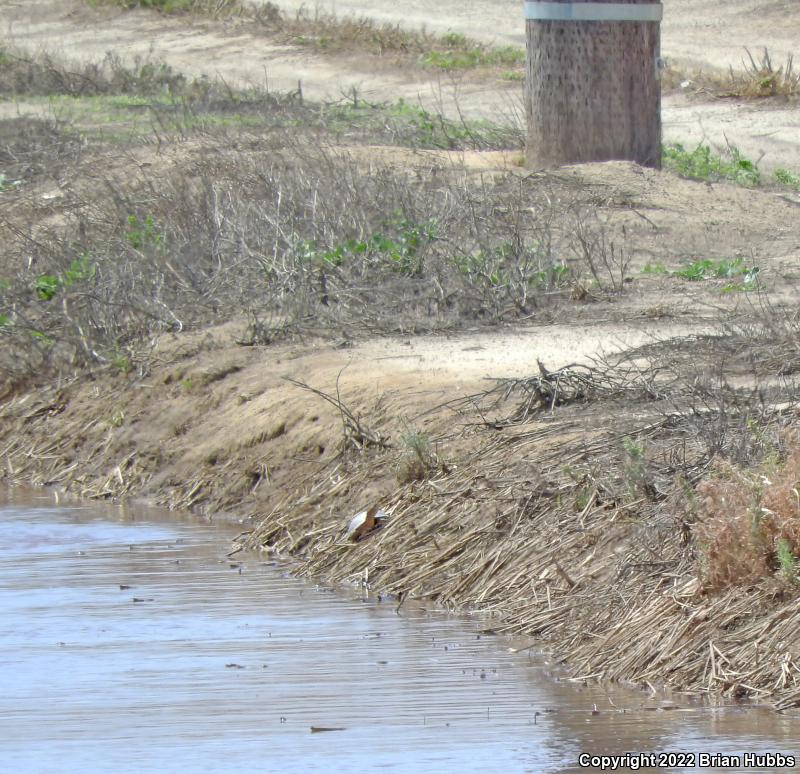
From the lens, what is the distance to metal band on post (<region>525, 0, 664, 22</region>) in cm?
1161

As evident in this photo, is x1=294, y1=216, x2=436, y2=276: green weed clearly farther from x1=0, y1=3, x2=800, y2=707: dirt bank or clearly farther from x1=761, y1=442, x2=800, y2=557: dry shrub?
x1=761, y1=442, x2=800, y2=557: dry shrub

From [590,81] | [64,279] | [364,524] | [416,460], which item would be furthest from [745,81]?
[364,524]

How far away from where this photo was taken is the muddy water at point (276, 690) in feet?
16.4

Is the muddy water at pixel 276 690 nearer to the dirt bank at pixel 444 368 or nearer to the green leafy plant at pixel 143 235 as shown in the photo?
the dirt bank at pixel 444 368

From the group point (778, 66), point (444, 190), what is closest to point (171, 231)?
point (444, 190)

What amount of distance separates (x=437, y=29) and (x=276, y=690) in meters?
19.4

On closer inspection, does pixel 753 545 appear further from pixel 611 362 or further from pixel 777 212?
pixel 777 212

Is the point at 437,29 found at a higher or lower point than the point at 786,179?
lower

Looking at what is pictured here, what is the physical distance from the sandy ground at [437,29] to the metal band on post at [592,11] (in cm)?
333

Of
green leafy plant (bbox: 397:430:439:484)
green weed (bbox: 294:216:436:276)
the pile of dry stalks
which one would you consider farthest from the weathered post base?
green leafy plant (bbox: 397:430:439:484)

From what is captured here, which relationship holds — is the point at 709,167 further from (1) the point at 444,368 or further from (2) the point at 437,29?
(2) the point at 437,29

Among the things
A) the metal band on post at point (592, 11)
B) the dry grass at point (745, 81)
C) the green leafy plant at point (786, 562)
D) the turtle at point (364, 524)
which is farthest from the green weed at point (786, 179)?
the green leafy plant at point (786, 562)

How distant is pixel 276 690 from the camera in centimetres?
559

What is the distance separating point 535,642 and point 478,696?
63 cm
